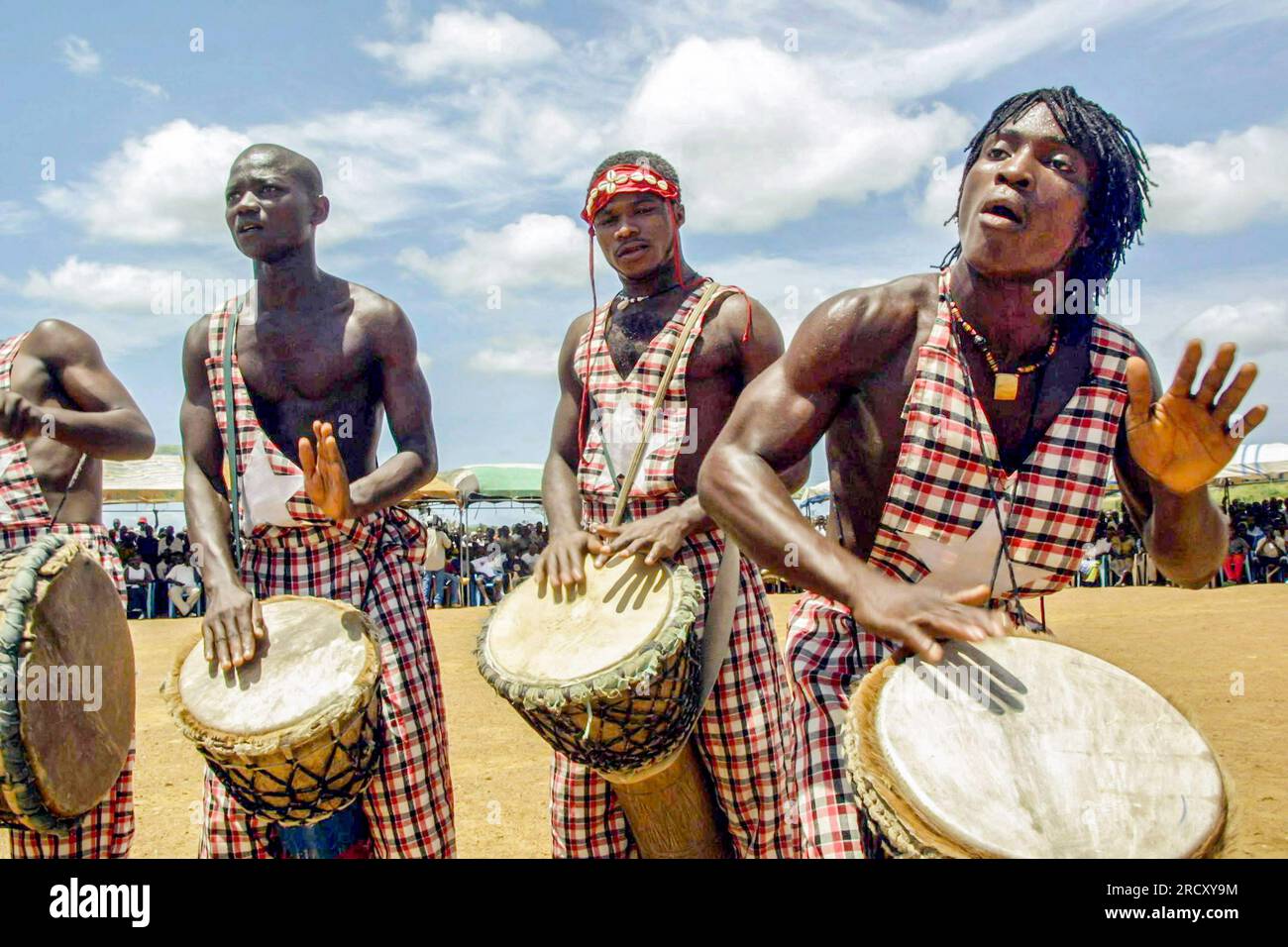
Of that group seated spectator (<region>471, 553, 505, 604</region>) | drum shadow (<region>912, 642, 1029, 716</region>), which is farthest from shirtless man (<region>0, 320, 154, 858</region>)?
seated spectator (<region>471, 553, 505, 604</region>)

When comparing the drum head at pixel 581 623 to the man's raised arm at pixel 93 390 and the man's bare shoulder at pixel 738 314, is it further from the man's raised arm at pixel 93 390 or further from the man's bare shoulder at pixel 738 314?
the man's raised arm at pixel 93 390

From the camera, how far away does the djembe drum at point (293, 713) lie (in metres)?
2.87

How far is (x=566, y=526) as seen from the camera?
3.36m

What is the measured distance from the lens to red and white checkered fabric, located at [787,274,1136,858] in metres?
2.31

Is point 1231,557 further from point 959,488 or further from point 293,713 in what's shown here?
point 293,713

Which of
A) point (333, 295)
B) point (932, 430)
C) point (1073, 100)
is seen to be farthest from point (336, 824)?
point (1073, 100)

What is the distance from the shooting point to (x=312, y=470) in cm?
317

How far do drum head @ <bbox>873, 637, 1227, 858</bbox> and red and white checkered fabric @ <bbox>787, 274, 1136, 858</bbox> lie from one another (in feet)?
1.18

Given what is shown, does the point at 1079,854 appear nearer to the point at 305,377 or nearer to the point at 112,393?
the point at 305,377

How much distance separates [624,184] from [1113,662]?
212cm

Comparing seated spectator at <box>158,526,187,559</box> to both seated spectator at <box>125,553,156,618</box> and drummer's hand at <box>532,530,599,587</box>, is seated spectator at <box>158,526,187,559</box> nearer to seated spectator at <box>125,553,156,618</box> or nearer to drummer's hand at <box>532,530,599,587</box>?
seated spectator at <box>125,553,156,618</box>

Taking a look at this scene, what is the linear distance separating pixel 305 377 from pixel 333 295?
1.06 feet

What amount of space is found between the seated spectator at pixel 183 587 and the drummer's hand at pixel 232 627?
16350 millimetres

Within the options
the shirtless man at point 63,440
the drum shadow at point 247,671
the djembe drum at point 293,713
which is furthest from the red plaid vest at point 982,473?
the shirtless man at point 63,440
